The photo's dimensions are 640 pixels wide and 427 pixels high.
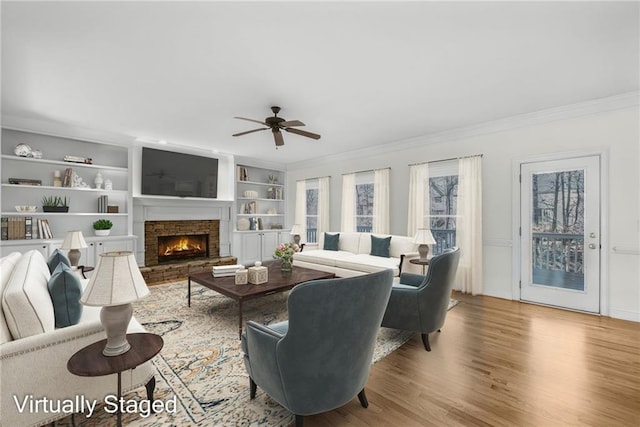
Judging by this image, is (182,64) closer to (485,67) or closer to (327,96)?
(327,96)

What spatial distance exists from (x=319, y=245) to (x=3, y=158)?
520cm

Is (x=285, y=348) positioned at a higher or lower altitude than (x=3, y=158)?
lower

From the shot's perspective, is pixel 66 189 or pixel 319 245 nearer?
pixel 66 189

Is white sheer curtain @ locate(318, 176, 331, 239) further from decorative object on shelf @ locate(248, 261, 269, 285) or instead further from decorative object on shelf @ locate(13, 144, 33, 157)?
decorative object on shelf @ locate(13, 144, 33, 157)

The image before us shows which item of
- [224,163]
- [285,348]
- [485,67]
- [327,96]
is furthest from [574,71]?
[224,163]

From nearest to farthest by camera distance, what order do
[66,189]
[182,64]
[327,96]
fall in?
[182,64] → [327,96] → [66,189]

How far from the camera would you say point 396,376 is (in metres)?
2.24

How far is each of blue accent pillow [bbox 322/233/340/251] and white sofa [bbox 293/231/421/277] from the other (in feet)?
0.26

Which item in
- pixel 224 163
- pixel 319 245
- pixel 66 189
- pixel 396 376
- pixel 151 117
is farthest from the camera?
pixel 224 163

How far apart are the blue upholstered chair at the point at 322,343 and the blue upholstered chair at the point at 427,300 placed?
3.69 ft

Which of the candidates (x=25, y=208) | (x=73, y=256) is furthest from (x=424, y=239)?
(x=25, y=208)

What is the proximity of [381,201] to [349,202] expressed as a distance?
820mm

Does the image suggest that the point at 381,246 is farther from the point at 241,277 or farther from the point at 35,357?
the point at 35,357

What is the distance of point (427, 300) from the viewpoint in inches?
104
